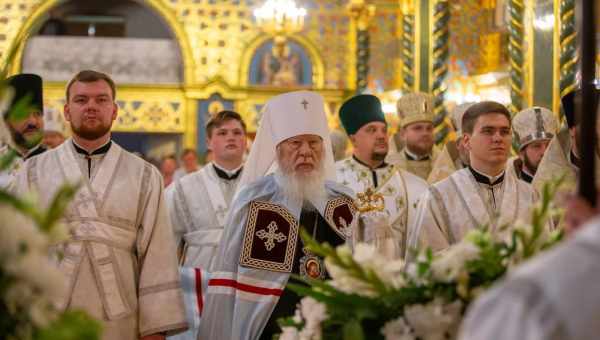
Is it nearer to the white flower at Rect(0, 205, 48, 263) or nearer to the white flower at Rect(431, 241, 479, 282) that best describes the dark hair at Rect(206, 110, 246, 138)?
the white flower at Rect(431, 241, 479, 282)

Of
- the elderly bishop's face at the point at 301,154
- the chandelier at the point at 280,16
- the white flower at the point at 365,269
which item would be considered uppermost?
the chandelier at the point at 280,16

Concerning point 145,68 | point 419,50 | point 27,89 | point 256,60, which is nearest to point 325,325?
point 27,89

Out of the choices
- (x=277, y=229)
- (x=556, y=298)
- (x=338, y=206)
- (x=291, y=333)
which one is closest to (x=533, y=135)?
(x=338, y=206)

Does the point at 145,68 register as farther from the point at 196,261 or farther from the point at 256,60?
the point at 196,261

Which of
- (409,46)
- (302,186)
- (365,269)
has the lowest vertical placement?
(365,269)

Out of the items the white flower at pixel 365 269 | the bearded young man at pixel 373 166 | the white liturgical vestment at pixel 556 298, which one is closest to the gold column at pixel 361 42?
the bearded young man at pixel 373 166

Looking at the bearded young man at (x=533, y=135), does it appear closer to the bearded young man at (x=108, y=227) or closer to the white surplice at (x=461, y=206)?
the white surplice at (x=461, y=206)

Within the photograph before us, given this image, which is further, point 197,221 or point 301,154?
point 197,221

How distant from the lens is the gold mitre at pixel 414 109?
28.2 feet

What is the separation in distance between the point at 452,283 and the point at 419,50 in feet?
32.7

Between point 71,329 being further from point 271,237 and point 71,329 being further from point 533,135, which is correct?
point 533,135

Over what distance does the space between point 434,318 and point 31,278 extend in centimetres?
99

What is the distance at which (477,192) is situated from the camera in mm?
5426

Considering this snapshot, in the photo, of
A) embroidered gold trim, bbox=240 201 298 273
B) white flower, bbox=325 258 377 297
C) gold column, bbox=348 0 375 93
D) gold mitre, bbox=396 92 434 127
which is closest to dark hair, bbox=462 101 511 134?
embroidered gold trim, bbox=240 201 298 273
